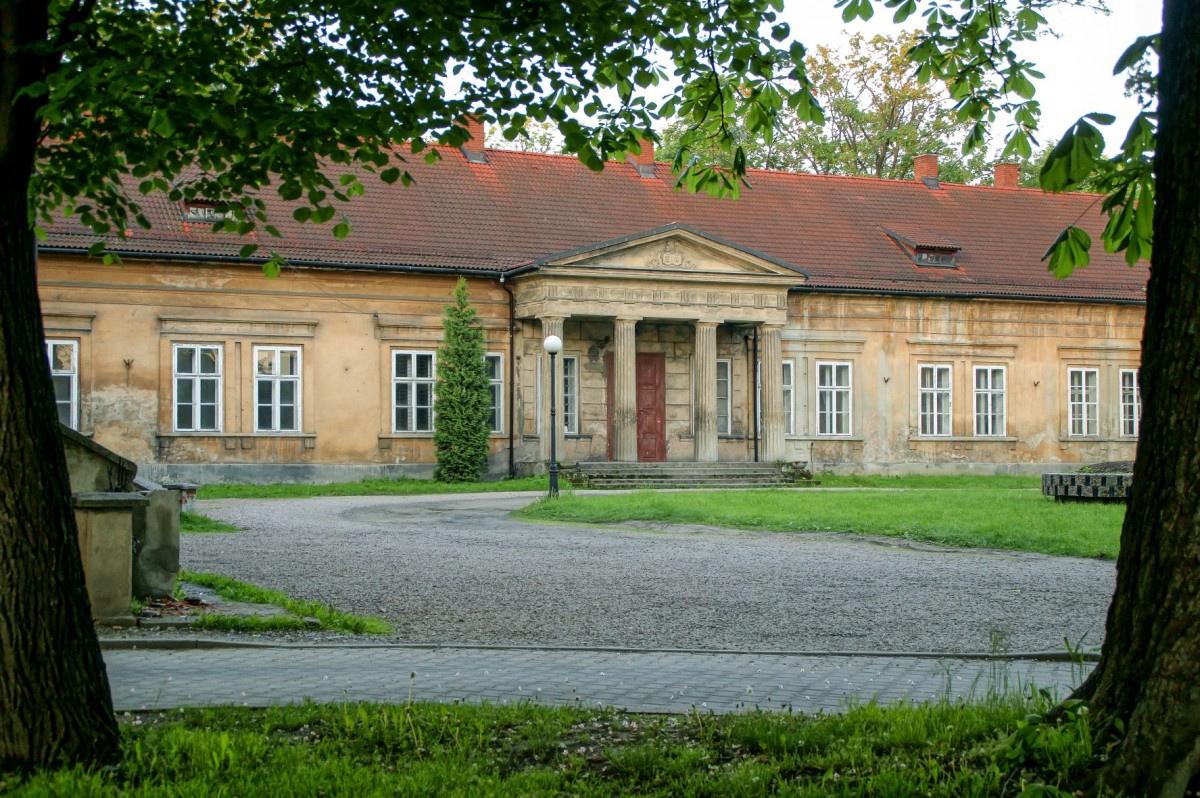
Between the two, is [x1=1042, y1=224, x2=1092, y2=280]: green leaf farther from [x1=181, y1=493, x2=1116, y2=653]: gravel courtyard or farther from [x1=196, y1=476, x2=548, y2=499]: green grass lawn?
[x1=196, y1=476, x2=548, y2=499]: green grass lawn

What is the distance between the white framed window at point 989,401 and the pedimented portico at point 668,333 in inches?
267

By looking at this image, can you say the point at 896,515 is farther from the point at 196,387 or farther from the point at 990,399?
the point at 990,399

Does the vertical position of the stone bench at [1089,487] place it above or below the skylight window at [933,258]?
below

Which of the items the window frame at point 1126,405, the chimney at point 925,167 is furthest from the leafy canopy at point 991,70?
the chimney at point 925,167

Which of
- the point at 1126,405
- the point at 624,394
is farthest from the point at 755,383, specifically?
the point at 1126,405

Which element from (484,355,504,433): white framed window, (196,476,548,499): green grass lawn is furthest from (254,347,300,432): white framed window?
(484,355,504,433): white framed window

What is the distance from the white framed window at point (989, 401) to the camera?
3769 cm

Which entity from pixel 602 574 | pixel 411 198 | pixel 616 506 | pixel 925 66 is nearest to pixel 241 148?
pixel 925 66

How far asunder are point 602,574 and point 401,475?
19.4 meters

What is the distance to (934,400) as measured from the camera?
37438mm

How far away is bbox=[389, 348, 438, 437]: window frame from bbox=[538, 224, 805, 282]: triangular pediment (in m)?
3.81

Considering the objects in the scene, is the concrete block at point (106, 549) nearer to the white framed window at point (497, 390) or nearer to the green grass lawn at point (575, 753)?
the green grass lawn at point (575, 753)

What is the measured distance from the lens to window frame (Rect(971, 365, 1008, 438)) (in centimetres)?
3762

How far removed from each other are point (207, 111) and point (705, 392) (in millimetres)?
27087
